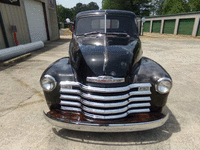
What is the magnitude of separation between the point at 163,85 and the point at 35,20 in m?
12.3

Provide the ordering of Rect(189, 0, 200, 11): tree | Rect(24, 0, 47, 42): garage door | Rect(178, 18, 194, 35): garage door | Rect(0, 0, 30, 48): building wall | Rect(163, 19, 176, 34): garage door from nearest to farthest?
Rect(0, 0, 30, 48): building wall → Rect(24, 0, 47, 42): garage door → Rect(178, 18, 194, 35): garage door → Rect(163, 19, 176, 34): garage door → Rect(189, 0, 200, 11): tree

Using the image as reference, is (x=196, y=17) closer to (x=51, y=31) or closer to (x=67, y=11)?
(x=51, y=31)

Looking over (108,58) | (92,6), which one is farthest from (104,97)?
(92,6)

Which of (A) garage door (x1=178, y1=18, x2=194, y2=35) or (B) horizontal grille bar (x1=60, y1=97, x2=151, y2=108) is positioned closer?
(B) horizontal grille bar (x1=60, y1=97, x2=151, y2=108)

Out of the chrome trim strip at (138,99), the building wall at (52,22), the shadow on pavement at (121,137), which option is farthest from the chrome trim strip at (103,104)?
the building wall at (52,22)

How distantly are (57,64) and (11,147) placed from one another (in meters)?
1.51

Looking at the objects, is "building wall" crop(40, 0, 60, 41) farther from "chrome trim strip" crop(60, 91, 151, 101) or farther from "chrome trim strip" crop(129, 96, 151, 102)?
"chrome trim strip" crop(129, 96, 151, 102)

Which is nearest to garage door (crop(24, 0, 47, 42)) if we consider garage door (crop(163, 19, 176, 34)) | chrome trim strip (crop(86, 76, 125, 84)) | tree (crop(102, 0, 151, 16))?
chrome trim strip (crop(86, 76, 125, 84))

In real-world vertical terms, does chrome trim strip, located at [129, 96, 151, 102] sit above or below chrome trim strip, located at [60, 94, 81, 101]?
below

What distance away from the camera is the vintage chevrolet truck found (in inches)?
77.9

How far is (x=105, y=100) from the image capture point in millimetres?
1973

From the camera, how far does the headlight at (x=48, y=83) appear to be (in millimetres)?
2152

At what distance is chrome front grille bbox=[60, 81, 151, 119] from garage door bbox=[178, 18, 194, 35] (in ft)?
73.9

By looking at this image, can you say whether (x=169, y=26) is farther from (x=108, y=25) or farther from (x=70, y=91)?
(x=70, y=91)
